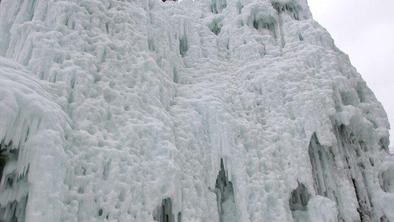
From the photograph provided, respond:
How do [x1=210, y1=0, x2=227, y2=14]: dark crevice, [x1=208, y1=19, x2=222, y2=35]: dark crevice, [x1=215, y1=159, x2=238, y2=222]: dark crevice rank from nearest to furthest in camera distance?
[x1=215, y1=159, x2=238, y2=222]: dark crevice, [x1=208, y1=19, x2=222, y2=35]: dark crevice, [x1=210, y1=0, x2=227, y2=14]: dark crevice

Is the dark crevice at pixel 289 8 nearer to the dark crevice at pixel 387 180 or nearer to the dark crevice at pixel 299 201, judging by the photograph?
the dark crevice at pixel 387 180

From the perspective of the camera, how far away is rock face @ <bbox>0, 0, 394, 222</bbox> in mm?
6730

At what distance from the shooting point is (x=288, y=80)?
1223 cm

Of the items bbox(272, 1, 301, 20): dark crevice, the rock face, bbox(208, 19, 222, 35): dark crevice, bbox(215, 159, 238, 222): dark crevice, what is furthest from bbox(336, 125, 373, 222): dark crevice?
Answer: bbox(208, 19, 222, 35): dark crevice

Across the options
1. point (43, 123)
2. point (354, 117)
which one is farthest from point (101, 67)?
point (354, 117)

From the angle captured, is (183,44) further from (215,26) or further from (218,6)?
(218,6)

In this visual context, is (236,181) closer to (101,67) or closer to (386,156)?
(101,67)

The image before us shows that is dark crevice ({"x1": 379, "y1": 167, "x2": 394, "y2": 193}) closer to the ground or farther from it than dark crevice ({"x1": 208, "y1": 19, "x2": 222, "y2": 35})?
closer to the ground

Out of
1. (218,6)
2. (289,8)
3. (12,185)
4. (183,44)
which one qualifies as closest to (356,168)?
(183,44)

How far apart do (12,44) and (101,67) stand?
1.77 meters

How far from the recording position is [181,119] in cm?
986

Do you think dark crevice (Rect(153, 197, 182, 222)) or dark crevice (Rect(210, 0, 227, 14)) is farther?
dark crevice (Rect(210, 0, 227, 14))

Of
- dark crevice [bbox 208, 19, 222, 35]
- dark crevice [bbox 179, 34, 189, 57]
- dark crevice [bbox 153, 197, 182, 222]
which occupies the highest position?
dark crevice [bbox 208, 19, 222, 35]

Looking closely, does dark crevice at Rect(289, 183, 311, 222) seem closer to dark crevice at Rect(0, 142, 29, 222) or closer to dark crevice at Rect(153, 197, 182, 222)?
dark crevice at Rect(153, 197, 182, 222)
